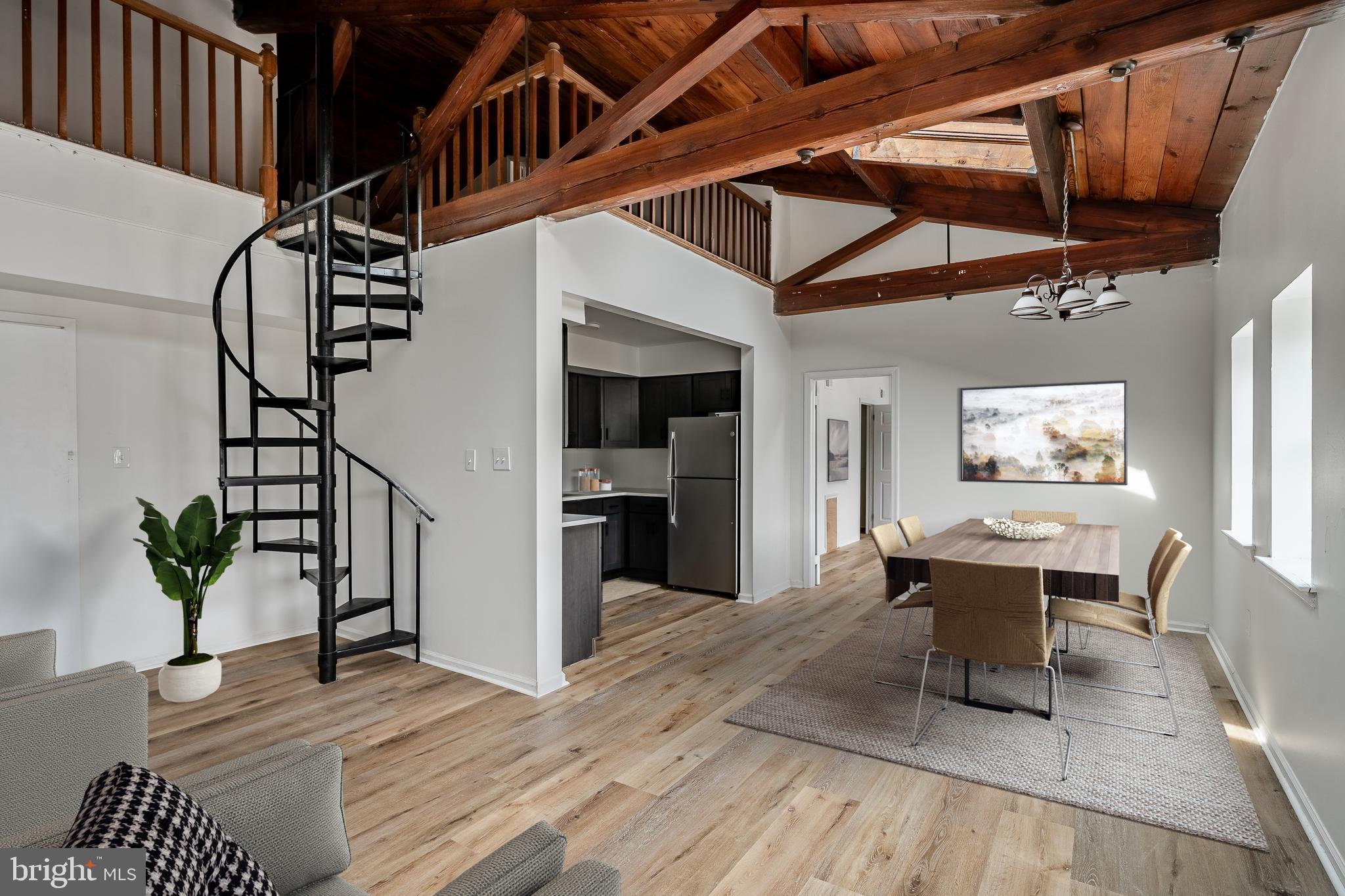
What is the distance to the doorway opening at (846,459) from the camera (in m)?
6.27

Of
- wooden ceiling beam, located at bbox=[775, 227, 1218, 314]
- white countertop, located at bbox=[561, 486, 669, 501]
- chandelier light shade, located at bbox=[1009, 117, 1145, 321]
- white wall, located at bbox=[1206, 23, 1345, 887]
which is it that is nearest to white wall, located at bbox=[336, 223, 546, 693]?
white countertop, located at bbox=[561, 486, 669, 501]

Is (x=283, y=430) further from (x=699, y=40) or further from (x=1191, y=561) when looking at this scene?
(x=1191, y=561)

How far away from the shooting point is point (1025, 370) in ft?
17.4

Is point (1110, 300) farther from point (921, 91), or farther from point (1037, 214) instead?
point (921, 91)

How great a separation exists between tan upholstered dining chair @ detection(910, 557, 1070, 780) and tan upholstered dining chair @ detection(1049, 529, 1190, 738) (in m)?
0.45

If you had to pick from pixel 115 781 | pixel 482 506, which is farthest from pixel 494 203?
pixel 115 781

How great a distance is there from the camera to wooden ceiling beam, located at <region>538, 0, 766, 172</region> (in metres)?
2.94

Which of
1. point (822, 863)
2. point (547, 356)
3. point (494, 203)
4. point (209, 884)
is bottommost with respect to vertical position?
point (822, 863)

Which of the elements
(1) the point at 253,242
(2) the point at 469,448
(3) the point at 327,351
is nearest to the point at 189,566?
(3) the point at 327,351

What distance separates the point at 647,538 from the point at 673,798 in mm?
4096

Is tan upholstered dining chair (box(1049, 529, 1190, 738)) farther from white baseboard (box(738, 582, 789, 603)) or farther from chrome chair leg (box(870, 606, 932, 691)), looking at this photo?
white baseboard (box(738, 582, 789, 603))

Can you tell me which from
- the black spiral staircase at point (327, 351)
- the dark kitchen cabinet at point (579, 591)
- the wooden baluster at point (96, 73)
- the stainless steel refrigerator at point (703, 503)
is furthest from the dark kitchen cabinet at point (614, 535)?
the wooden baluster at point (96, 73)

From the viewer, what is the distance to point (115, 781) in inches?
34.5

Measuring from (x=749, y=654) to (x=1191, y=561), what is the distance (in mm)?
3189
